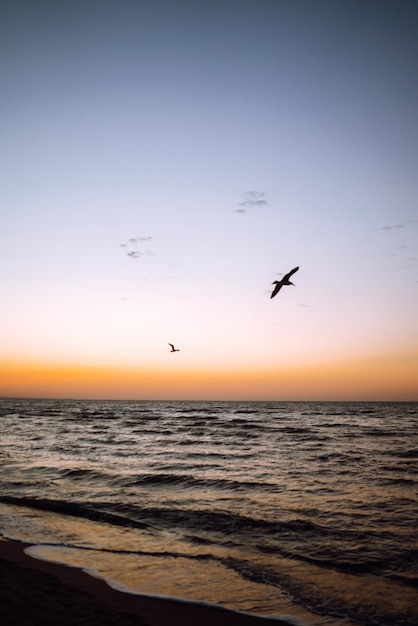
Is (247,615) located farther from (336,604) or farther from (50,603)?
(50,603)

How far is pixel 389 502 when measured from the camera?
11.0 metres

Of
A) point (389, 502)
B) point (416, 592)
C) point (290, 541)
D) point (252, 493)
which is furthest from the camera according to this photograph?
point (252, 493)

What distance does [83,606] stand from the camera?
16.1ft

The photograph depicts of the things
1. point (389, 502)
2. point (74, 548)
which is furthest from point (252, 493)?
point (74, 548)

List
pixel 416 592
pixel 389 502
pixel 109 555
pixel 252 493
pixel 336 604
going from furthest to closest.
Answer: pixel 252 493
pixel 389 502
pixel 109 555
pixel 416 592
pixel 336 604

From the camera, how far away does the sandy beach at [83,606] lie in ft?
14.9

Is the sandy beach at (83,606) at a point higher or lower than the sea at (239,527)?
higher

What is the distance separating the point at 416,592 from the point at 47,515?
760cm

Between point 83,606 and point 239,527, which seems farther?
point 239,527

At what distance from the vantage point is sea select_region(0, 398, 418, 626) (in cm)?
586

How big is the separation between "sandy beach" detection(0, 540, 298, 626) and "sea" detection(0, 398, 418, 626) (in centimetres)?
27

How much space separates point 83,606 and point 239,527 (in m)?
4.66

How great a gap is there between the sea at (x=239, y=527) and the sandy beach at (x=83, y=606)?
269 millimetres

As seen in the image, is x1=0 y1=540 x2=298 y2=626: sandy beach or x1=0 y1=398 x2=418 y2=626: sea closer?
x1=0 y1=540 x2=298 y2=626: sandy beach
